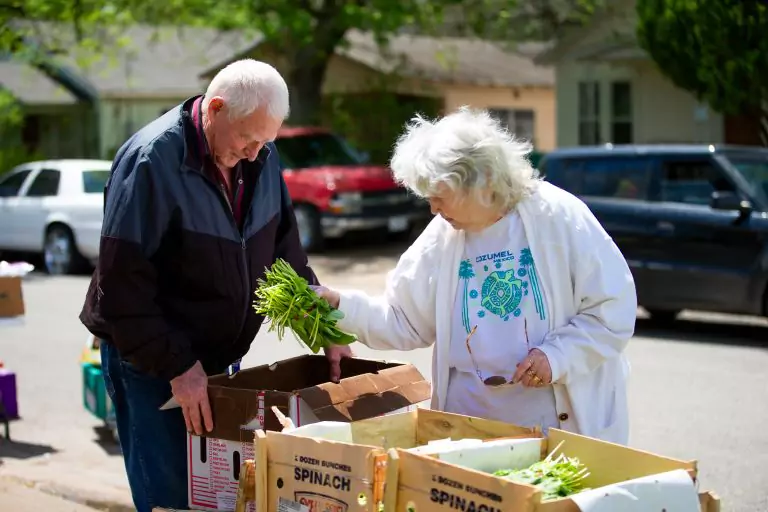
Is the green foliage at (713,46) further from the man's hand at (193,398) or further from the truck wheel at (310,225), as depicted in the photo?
the man's hand at (193,398)

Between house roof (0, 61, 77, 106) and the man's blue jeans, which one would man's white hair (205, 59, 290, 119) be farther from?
house roof (0, 61, 77, 106)

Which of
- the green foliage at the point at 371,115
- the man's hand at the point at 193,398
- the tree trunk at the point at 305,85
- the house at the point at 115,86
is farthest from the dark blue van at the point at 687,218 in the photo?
the house at the point at 115,86

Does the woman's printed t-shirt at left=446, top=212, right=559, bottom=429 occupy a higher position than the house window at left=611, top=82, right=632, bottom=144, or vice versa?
the house window at left=611, top=82, right=632, bottom=144

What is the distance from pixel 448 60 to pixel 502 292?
22.4 metres

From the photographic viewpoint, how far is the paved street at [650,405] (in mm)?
6754

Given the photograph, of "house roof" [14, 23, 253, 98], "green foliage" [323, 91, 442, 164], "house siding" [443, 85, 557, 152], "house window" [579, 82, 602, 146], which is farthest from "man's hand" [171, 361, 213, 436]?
"house roof" [14, 23, 253, 98]

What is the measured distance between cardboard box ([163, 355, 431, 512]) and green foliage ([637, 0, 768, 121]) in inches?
509

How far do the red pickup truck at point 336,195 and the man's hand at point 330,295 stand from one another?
526 inches

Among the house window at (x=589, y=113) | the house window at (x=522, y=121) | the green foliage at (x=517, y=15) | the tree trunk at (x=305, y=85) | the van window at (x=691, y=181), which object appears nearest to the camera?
the van window at (x=691, y=181)

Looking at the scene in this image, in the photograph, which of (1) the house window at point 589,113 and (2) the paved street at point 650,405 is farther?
(1) the house window at point 589,113

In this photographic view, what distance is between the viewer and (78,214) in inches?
678

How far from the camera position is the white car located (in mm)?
17219

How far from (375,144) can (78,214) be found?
31.6 ft

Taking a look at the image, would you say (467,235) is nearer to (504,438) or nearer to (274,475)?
(504,438)
